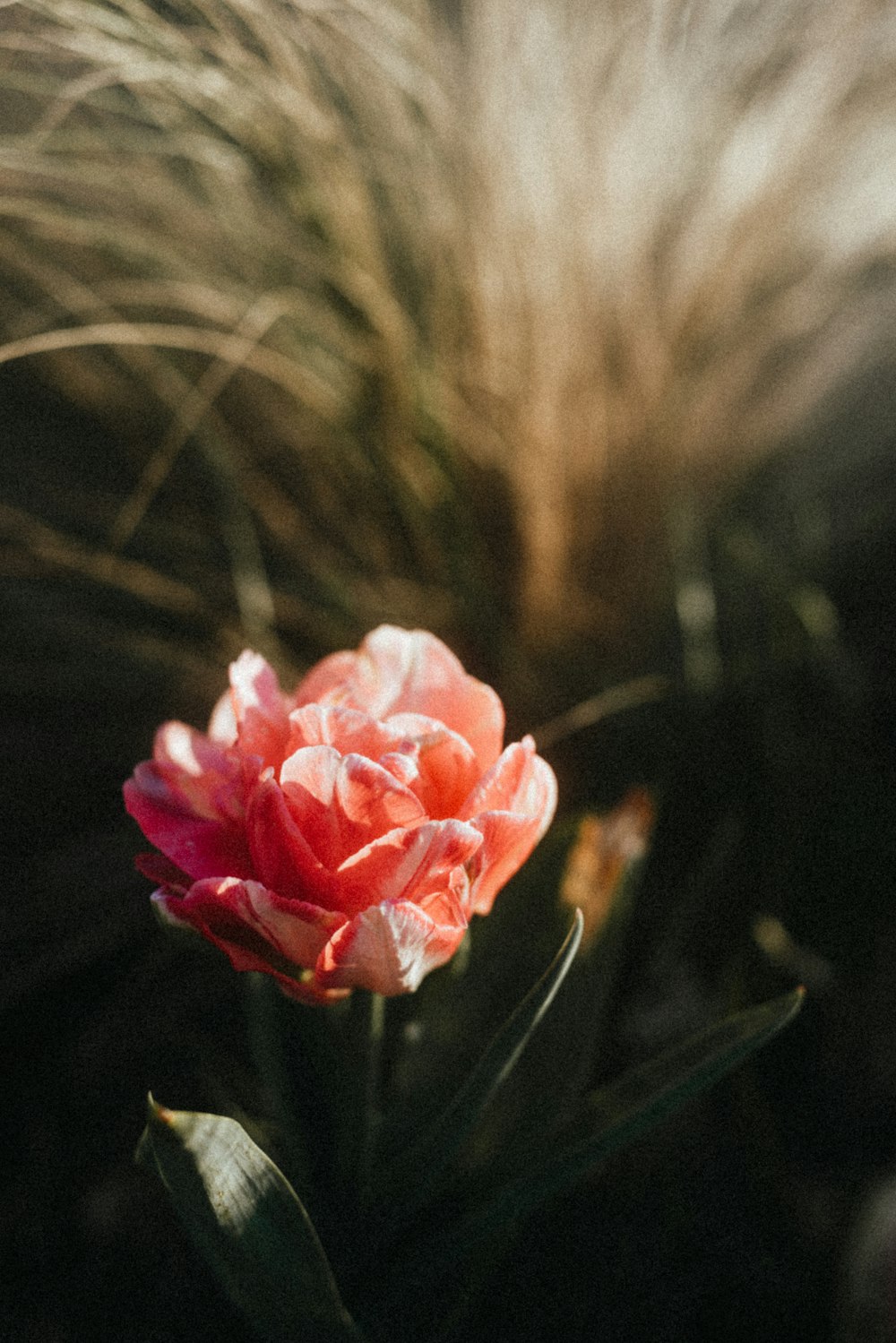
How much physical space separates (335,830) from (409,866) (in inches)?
1.1

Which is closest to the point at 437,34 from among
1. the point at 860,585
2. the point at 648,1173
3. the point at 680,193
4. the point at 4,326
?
the point at 680,193

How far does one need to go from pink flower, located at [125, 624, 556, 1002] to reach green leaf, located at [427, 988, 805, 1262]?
4.8 inches

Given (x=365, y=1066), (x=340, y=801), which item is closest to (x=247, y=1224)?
(x=365, y=1066)

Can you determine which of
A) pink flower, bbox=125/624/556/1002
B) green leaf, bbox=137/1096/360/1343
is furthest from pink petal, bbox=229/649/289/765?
green leaf, bbox=137/1096/360/1343

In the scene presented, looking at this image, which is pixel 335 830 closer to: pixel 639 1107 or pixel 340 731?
pixel 340 731

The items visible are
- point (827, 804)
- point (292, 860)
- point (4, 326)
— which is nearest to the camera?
point (292, 860)

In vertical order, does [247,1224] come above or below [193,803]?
below

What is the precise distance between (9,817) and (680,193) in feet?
2.42

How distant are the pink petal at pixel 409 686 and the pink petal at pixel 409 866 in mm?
57

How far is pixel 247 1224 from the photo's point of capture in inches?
14.2

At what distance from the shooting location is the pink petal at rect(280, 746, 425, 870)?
0.30 m

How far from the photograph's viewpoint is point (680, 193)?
804 mm

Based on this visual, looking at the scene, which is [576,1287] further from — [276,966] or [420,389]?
[420,389]

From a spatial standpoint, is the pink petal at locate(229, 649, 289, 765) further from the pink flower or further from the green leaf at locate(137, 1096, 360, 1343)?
the green leaf at locate(137, 1096, 360, 1343)
